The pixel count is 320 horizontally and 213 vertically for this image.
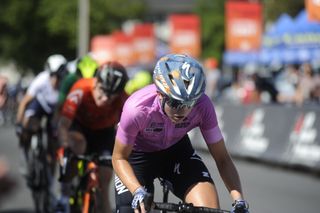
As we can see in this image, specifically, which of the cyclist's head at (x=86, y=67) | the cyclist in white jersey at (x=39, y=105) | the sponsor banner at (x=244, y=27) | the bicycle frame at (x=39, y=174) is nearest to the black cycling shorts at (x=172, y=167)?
the cyclist's head at (x=86, y=67)

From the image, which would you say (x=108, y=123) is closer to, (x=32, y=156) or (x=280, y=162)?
(x=32, y=156)

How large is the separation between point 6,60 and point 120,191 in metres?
74.4

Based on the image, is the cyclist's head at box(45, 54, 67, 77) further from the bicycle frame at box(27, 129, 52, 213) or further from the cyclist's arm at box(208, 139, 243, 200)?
the cyclist's arm at box(208, 139, 243, 200)

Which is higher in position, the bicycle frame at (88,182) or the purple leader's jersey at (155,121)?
the purple leader's jersey at (155,121)

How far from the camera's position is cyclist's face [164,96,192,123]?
4590mm

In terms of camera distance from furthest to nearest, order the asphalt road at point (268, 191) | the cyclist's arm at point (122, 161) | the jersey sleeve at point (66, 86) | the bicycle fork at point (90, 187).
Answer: the asphalt road at point (268, 191), the jersey sleeve at point (66, 86), the bicycle fork at point (90, 187), the cyclist's arm at point (122, 161)

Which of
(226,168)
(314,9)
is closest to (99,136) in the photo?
(226,168)

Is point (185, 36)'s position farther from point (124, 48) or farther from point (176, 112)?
point (176, 112)

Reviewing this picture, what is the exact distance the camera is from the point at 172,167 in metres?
5.34

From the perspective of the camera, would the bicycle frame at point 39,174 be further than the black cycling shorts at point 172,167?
Yes

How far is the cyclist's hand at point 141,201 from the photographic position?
449 cm

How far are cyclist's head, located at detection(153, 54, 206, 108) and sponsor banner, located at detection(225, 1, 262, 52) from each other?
67.4ft

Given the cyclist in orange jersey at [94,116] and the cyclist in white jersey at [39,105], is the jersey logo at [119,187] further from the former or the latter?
the cyclist in white jersey at [39,105]

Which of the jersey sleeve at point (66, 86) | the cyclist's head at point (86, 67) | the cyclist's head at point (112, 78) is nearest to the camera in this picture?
the cyclist's head at point (112, 78)
